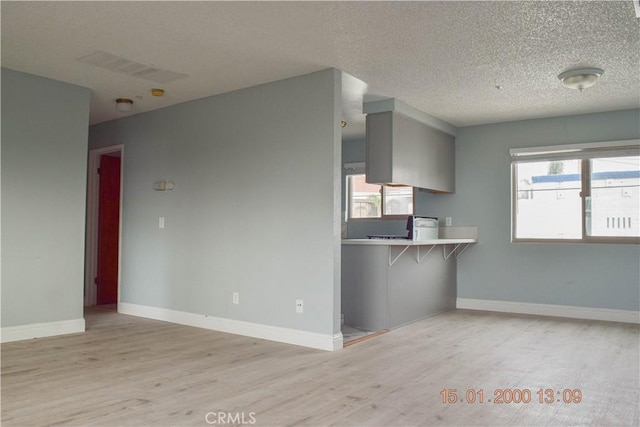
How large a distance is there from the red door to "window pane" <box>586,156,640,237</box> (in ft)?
19.5

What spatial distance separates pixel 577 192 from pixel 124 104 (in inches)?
205

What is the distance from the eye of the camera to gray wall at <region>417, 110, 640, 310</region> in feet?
17.5

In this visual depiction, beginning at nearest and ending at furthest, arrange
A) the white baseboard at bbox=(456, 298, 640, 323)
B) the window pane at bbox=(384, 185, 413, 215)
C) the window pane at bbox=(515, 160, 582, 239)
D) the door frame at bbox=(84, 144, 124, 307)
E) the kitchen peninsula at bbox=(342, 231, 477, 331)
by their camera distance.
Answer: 1. the kitchen peninsula at bbox=(342, 231, 477, 331)
2. the white baseboard at bbox=(456, 298, 640, 323)
3. the window pane at bbox=(515, 160, 582, 239)
4. the door frame at bbox=(84, 144, 124, 307)
5. the window pane at bbox=(384, 185, 413, 215)

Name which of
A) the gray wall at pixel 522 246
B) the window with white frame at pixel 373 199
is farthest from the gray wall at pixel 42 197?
the gray wall at pixel 522 246

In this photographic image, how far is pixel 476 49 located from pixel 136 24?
2437 mm

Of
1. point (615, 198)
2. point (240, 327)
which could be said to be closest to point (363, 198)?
point (615, 198)

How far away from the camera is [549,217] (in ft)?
19.1

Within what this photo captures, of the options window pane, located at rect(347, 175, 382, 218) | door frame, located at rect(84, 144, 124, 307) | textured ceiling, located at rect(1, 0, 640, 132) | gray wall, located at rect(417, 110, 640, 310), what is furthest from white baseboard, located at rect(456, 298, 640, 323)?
door frame, located at rect(84, 144, 124, 307)

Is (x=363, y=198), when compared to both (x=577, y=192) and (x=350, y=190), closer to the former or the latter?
(x=350, y=190)

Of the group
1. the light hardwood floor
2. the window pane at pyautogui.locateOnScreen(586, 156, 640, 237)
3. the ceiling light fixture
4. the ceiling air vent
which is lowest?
the light hardwood floor

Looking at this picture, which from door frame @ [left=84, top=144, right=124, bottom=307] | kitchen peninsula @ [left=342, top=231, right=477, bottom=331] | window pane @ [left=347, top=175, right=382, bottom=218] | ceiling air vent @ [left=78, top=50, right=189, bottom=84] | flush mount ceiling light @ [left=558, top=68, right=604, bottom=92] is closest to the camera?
ceiling air vent @ [left=78, top=50, right=189, bottom=84]

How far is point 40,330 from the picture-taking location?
170 inches

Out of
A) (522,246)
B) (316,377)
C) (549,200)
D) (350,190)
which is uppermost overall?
(350,190)

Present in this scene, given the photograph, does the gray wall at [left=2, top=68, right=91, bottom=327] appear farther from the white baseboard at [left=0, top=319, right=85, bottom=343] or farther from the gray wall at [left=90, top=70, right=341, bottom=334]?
the gray wall at [left=90, top=70, right=341, bottom=334]
